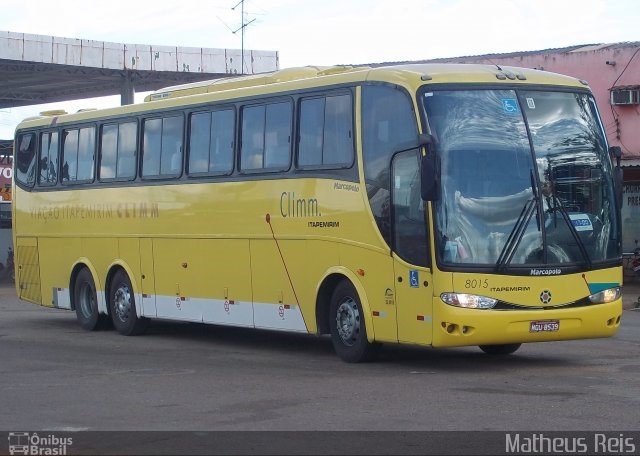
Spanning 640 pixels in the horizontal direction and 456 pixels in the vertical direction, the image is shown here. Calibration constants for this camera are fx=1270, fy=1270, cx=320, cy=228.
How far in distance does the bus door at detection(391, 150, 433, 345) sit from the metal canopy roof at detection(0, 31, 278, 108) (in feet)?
102

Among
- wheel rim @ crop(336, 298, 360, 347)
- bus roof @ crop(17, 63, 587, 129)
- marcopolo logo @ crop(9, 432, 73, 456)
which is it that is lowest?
marcopolo logo @ crop(9, 432, 73, 456)

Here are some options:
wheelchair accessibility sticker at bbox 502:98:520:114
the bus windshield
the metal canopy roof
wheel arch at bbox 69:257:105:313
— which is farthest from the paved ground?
the metal canopy roof

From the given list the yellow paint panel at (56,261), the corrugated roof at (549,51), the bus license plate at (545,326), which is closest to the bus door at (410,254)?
the bus license plate at (545,326)

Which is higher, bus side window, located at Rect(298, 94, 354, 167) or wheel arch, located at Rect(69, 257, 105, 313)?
bus side window, located at Rect(298, 94, 354, 167)

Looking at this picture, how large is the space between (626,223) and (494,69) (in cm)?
2105

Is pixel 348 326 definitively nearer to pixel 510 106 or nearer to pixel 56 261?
pixel 510 106

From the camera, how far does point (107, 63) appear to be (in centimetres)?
4591

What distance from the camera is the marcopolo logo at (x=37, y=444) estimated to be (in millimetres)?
9336

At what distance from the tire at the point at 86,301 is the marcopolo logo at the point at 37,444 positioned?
38.2ft

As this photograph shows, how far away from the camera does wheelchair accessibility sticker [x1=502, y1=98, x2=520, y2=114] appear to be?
14.8 meters

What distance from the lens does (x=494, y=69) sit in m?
15.3

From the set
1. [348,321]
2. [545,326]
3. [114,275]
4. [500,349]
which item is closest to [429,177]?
[545,326]

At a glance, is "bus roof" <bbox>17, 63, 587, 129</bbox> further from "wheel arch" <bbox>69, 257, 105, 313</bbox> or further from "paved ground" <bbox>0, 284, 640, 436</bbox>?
"paved ground" <bbox>0, 284, 640, 436</bbox>

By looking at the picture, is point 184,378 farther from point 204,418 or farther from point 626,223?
point 626,223
